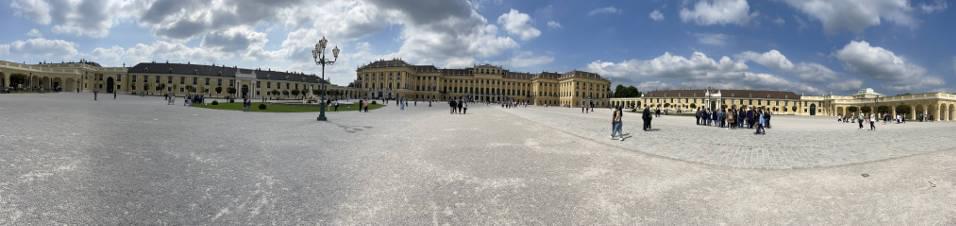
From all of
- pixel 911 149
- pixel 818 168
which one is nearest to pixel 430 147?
pixel 818 168

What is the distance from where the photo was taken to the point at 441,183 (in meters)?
6.77

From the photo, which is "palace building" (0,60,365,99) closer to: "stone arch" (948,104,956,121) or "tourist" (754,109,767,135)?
"tourist" (754,109,767,135)

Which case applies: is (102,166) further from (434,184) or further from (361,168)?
(434,184)

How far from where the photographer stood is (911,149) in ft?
41.0

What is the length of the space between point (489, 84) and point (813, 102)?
84.3 metres

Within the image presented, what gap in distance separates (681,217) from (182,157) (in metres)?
8.99

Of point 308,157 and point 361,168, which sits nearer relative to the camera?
point 361,168

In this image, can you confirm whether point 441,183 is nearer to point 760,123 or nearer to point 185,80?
point 760,123

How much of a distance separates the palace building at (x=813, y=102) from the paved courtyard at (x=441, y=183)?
127ft

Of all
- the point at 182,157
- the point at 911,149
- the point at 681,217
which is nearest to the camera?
the point at 681,217

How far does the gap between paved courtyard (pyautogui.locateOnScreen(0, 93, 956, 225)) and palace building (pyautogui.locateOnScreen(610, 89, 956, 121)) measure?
38.8 metres

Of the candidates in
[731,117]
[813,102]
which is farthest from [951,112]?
[731,117]

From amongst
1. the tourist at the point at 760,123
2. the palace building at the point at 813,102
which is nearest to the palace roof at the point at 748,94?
the palace building at the point at 813,102

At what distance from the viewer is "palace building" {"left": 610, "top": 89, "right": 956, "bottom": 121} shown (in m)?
54.6
